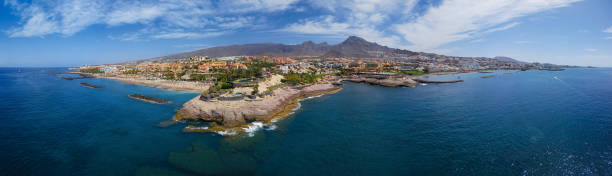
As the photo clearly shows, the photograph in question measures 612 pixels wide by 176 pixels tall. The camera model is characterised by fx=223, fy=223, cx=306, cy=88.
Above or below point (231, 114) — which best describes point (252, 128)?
below

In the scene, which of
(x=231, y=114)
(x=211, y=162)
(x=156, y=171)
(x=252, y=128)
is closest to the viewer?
(x=156, y=171)

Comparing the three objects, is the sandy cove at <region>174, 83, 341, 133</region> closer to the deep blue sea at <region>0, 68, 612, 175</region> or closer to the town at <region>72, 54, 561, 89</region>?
the deep blue sea at <region>0, 68, 612, 175</region>

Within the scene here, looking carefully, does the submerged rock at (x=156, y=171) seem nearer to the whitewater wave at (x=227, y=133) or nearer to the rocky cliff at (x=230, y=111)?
the whitewater wave at (x=227, y=133)

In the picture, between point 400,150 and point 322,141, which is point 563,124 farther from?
point 322,141

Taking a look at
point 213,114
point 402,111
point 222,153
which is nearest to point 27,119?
point 213,114

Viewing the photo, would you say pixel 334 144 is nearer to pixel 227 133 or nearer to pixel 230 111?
pixel 227 133

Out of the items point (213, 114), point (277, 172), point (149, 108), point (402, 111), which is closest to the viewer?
point (277, 172)

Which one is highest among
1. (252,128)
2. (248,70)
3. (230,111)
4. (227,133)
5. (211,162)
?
(248,70)

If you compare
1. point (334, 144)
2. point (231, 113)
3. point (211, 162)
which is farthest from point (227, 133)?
point (334, 144)

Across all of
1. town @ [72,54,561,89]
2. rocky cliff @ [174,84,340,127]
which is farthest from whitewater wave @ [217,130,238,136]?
town @ [72,54,561,89]

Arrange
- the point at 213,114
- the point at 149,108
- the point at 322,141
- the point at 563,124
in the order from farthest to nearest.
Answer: the point at 149,108 < the point at 213,114 < the point at 563,124 < the point at 322,141

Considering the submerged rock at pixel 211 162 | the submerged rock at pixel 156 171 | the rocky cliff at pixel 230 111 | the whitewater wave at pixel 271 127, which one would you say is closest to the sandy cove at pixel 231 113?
the rocky cliff at pixel 230 111
